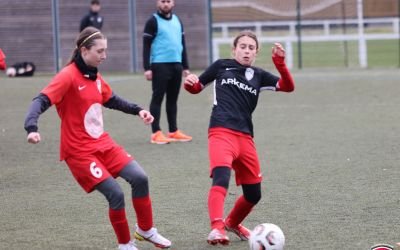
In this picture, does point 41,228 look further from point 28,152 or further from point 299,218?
point 28,152

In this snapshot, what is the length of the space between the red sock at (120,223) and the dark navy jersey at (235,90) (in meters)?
1.01

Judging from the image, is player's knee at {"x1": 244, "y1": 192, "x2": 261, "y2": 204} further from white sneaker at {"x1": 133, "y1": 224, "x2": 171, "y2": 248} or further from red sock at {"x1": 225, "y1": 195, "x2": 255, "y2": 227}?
white sneaker at {"x1": 133, "y1": 224, "x2": 171, "y2": 248}

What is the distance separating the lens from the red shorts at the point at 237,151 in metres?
6.34

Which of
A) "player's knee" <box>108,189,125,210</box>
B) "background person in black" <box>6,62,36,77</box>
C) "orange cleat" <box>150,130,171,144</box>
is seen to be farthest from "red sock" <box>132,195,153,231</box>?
"background person in black" <box>6,62,36,77</box>

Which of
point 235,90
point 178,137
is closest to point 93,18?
point 178,137

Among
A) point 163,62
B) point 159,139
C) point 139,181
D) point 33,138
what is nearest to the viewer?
point 33,138

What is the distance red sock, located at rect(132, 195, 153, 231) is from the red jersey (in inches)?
17.3

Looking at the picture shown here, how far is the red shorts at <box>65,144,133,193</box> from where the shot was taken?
19.7 feet

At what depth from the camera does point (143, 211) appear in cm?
625

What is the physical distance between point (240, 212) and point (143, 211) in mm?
747

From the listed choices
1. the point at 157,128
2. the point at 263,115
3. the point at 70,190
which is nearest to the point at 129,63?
the point at 263,115

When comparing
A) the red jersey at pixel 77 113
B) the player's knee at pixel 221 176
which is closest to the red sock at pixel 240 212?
the player's knee at pixel 221 176

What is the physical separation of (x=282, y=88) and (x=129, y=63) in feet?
58.6

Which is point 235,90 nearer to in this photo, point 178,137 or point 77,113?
point 77,113
